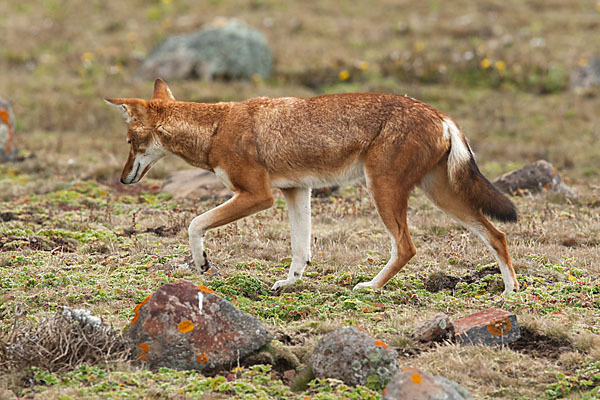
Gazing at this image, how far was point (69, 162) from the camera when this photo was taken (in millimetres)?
12648

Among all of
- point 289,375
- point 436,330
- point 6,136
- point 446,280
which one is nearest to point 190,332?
point 289,375

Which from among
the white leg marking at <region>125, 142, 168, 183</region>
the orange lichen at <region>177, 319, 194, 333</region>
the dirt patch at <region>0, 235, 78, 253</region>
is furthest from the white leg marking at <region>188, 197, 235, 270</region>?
the dirt patch at <region>0, 235, 78, 253</region>

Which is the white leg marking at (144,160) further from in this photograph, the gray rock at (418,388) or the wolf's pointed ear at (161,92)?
the gray rock at (418,388)

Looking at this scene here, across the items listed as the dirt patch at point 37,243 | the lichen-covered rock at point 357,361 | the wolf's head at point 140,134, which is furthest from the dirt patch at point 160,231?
the lichen-covered rock at point 357,361

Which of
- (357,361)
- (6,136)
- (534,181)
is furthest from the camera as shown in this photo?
(6,136)

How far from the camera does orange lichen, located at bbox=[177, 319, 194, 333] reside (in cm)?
517

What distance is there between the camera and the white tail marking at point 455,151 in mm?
6855

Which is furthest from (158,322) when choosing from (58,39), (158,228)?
(58,39)

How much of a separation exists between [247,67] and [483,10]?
9291 millimetres

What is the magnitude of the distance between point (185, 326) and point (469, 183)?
3182mm

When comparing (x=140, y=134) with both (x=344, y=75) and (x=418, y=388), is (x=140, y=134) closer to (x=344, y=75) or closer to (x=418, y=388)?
(x=418, y=388)

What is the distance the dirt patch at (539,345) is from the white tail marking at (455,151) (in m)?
1.70

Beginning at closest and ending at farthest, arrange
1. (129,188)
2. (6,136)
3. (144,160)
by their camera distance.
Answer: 1. (144,160)
2. (129,188)
3. (6,136)

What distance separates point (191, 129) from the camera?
726cm
